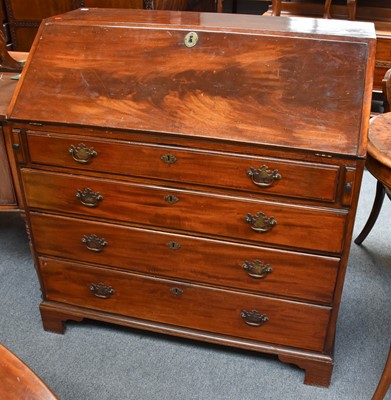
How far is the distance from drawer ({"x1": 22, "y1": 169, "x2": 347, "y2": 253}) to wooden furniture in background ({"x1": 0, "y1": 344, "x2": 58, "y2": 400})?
79cm

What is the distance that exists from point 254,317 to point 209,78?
0.83 metres

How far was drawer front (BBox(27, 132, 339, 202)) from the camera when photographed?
1.53 metres

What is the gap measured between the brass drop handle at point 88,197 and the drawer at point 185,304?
28cm

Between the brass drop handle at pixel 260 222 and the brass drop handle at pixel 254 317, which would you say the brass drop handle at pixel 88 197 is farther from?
the brass drop handle at pixel 254 317

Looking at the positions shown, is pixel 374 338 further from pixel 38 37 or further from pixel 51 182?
pixel 38 37

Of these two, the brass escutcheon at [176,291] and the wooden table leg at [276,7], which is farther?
the wooden table leg at [276,7]

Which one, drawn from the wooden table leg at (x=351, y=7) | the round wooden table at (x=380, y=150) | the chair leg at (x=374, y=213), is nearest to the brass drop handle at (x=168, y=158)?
the round wooden table at (x=380, y=150)

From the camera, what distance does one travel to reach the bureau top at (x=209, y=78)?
1.53 m

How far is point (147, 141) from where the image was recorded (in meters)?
1.64

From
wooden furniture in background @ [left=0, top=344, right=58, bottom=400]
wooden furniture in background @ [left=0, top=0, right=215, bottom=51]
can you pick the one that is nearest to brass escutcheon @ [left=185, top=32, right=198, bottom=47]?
wooden furniture in background @ [left=0, top=344, right=58, bottom=400]

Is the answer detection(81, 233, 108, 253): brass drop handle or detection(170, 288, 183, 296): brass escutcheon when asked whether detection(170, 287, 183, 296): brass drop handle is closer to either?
detection(170, 288, 183, 296): brass escutcheon

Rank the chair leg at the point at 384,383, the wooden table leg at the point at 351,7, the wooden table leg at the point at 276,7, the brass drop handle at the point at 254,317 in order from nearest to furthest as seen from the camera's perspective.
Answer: the chair leg at the point at 384,383, the brass drop handle at the point at 254,317, the wooden table leg at the point at 351,7, the wooden table leg at the point at 276,7

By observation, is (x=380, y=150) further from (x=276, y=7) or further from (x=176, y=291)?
(x=276, y=7)

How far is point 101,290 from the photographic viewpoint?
2004 mm
